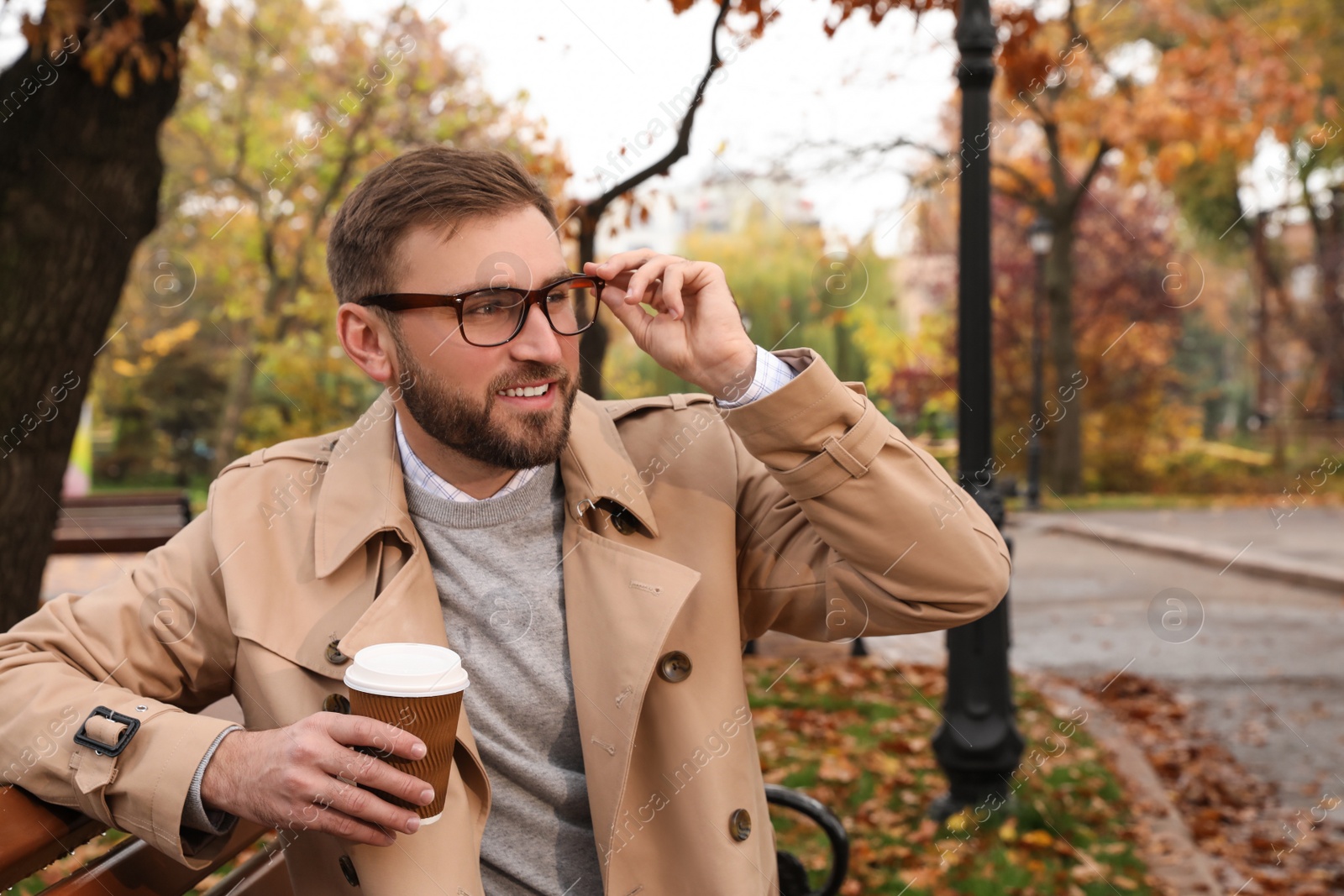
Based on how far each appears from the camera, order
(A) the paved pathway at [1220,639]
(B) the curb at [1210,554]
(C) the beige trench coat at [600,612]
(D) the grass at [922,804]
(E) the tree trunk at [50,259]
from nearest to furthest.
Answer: (C) the beige trench coat at [600,612], (E) the tree trunk at [50,259], (D) the grass at [922,804], (A) the paved pathway at [1220,639], (B) the curb at [1210,554]

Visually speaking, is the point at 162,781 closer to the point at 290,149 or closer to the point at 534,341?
the point at 534,341

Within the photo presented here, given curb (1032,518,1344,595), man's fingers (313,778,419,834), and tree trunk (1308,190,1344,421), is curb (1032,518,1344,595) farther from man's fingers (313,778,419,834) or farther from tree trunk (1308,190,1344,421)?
tree trunk (1308,190,1344,421)

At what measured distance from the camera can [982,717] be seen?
4754 millimetres

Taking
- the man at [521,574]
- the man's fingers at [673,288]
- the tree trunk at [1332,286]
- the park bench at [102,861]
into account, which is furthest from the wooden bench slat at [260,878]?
the tree trunk at [1332,286]

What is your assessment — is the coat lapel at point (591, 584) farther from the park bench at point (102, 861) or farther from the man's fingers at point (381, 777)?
the park bench at point (102, 861)

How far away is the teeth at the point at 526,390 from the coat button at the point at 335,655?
22.6 inches

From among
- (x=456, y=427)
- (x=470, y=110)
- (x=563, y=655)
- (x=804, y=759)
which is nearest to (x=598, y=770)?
(x=563, y=655)

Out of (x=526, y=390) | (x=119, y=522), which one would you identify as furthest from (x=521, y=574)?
(x=119, y=522)

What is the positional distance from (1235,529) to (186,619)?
57.3 ft

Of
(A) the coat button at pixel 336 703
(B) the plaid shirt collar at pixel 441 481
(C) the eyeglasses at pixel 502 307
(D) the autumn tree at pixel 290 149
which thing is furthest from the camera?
(D) the autumn tree at pixel 290 149

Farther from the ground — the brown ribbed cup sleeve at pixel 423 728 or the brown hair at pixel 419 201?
the brown hair at pixel 419 201

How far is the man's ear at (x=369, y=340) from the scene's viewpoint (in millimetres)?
2383

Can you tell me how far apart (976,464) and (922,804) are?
5.62ft

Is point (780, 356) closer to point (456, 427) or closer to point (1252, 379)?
point (456, 427)
